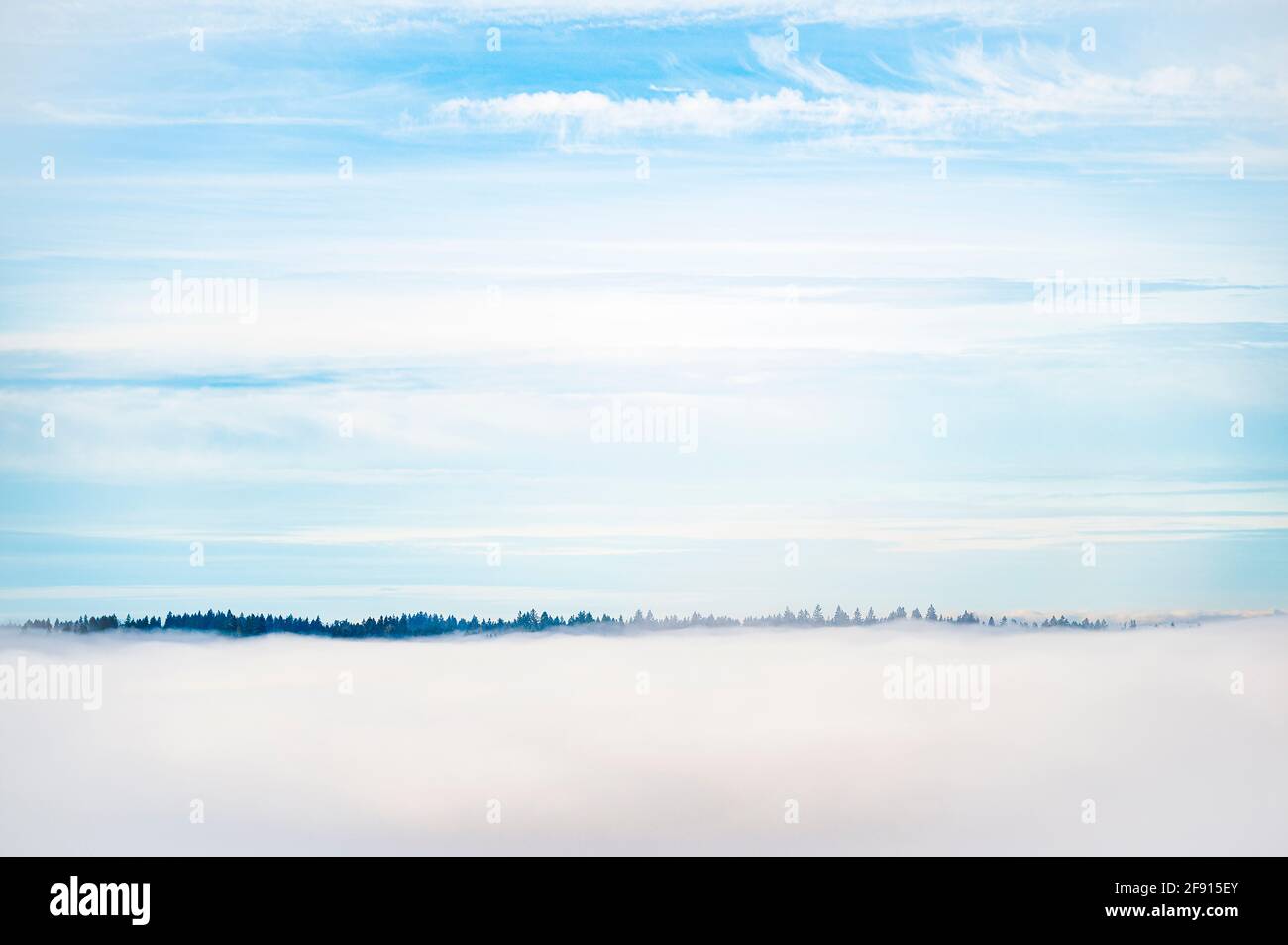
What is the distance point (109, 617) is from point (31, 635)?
0.62m

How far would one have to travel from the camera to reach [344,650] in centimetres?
973

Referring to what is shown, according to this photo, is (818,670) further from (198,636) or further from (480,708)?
(198,636)

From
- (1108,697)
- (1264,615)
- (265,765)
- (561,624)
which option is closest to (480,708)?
(561,624)

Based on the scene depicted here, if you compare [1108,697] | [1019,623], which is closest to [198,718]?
[1019,623]

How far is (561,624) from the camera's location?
31.4ft

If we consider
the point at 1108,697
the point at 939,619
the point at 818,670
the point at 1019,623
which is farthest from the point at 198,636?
the point at 1108,697

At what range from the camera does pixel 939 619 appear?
9688 millimetres

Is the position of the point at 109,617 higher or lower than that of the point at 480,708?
higher
